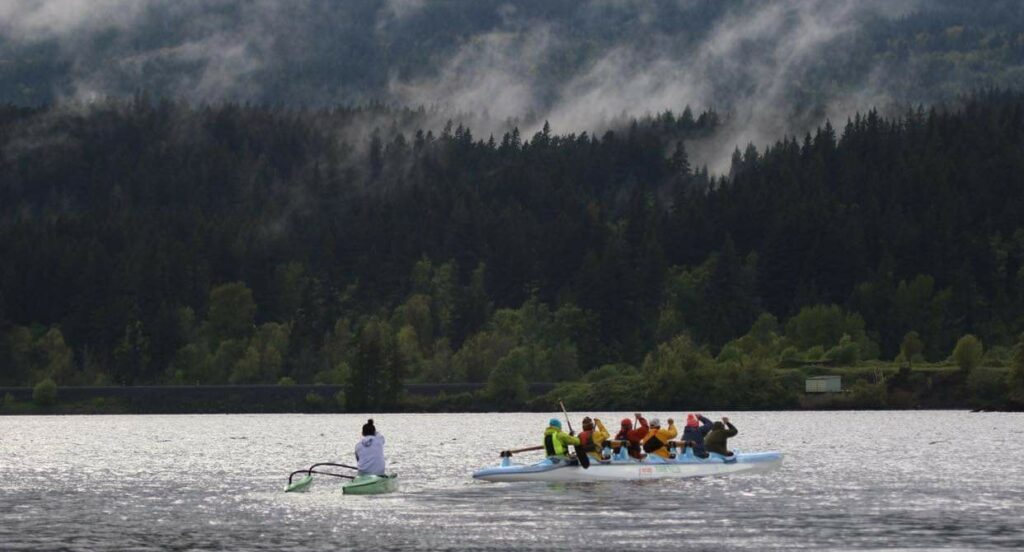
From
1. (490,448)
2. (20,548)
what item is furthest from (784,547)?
(490,448)

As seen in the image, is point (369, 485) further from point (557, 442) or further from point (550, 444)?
point (557, 442)

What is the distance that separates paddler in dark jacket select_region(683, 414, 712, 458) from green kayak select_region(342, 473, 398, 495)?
60.5 ft

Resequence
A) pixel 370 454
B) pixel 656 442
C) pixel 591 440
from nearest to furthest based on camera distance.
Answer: pixel 370 454 < pixel 591 440 < pixel 656 442

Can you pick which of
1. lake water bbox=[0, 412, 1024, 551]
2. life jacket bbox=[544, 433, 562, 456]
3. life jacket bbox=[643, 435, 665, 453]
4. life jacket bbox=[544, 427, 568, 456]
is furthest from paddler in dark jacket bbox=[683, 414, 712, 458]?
life jacket bbox=[544, 433, 562, 456]

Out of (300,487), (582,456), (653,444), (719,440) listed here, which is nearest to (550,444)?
(582,456)

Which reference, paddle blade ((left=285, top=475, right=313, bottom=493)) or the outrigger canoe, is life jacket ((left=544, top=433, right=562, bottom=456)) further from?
paddle blade ((left=285, top=475, right=313, bottom=493))

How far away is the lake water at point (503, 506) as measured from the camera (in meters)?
62.3

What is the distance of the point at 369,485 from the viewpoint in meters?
81.4

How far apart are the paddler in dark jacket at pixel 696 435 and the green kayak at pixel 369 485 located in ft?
60.5

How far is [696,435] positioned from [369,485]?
21.5m

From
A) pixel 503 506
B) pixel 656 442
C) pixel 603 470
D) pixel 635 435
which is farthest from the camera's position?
Result: pixel 635 435

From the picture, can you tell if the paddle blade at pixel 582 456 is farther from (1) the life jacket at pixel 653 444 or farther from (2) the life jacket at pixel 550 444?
(1) the life jacket at pixel 653 444

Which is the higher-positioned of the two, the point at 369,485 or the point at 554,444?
the point at 554,444

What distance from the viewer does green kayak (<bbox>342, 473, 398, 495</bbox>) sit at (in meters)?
81.3
